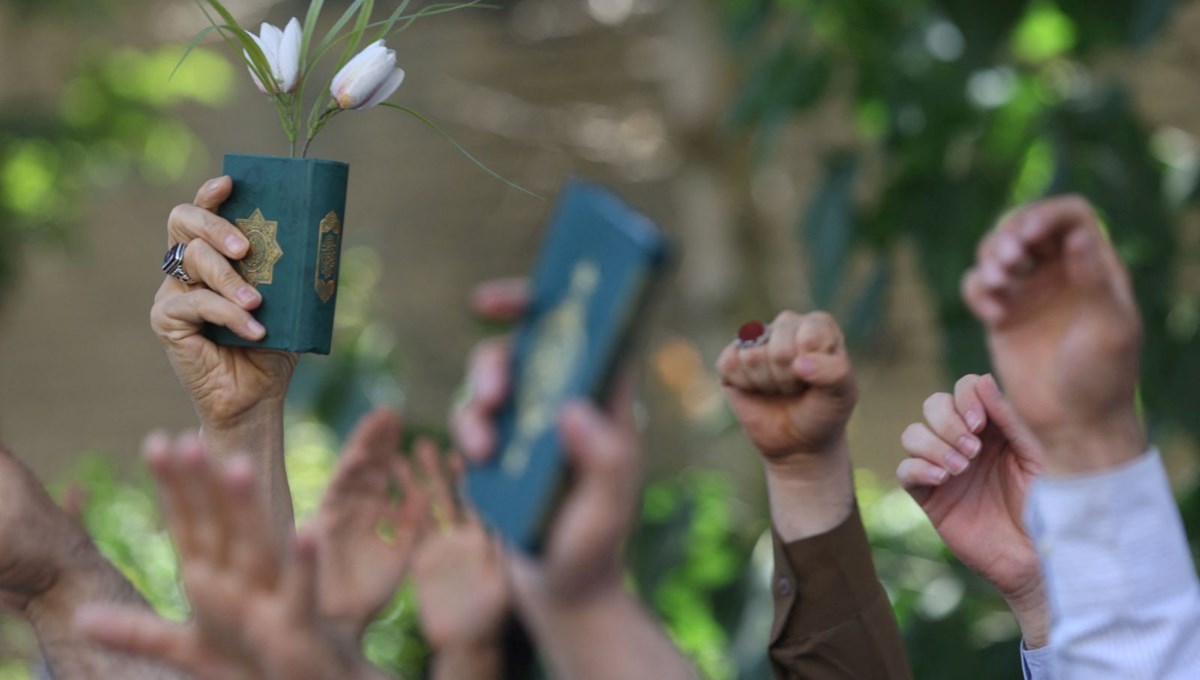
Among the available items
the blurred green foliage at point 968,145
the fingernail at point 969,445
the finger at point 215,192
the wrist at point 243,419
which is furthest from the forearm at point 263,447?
the blurred green foliage at point 968,145

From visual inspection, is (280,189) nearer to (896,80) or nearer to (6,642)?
(896,80)

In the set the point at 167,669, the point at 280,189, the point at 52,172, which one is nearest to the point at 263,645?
the point at 167,669

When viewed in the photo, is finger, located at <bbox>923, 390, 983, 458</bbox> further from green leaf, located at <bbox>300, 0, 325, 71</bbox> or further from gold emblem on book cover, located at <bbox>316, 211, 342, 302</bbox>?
green leaf, located at <bbox>300, 0, 325, 71</bbox>

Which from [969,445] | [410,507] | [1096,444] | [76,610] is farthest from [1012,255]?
[76,610]

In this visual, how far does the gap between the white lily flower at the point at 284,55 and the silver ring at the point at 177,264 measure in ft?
0.58

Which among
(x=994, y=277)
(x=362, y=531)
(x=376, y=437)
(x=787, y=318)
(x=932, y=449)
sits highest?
(x=994, y=277)

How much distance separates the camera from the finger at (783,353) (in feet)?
3.62

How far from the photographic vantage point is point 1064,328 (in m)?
0.85

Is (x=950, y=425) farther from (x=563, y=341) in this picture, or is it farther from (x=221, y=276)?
(x=221, y=276)

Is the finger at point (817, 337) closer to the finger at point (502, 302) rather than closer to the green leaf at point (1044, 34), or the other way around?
the finger at point (502, 302)

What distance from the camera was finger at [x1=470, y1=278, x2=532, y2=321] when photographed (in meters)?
0.81

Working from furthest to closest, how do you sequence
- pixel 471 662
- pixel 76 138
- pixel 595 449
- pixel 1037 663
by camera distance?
pixel 76 138, pixel 1037 663, pixel 471 662, pixel 595 449

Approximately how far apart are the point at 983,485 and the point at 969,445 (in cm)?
8

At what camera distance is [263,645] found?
2.73ft
